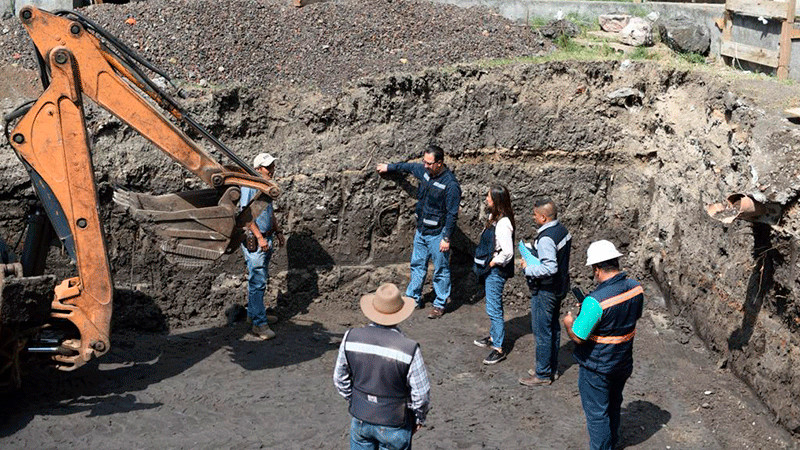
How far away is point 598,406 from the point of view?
293 inches

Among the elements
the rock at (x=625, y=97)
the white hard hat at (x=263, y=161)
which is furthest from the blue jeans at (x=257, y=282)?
the rock at (x=625, y=97)

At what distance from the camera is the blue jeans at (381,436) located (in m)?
6.16

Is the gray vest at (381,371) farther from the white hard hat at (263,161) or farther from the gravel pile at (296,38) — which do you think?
the gravel pile at (296,38)

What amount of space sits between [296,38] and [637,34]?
482cm

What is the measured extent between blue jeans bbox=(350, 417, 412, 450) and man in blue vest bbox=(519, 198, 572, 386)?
290cm

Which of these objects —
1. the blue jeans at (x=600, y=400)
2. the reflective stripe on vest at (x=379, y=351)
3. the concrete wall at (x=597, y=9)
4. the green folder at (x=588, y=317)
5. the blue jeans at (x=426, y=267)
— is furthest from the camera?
the concrete wall at (x=597, y=9)

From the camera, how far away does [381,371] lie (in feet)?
19.8

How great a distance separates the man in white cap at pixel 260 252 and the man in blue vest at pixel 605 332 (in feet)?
12.2

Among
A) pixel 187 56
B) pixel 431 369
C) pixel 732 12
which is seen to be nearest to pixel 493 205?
pixel 431 369

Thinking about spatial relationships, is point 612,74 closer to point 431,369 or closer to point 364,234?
point 364,234

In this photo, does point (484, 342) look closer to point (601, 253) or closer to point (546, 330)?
point (546, 330)

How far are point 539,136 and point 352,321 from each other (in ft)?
10.6

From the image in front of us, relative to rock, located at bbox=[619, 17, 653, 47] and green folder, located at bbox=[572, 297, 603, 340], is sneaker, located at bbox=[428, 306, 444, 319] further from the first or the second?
rock, located at bbox=[619, 17, 653, 47]

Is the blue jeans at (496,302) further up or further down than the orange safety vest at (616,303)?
further down
